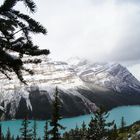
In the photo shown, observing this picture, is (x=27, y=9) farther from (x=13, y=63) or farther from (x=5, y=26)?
(x=13, y=63)

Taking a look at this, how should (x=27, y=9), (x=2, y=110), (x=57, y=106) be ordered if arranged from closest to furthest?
1. (x=27, y=9)
2. (x=2, y=110)
3. (x=57, y=106)

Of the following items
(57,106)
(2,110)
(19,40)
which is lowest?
(2,110)

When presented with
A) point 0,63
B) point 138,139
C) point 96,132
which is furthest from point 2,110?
point 96,132

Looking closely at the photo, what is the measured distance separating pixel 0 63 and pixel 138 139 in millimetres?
27682

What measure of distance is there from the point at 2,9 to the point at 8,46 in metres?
0.70

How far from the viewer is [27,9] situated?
23.7 ft

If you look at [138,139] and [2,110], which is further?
[138,139]

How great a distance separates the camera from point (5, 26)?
24.4 feet

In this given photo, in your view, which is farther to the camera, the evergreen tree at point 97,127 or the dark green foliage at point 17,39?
the evergreen tree at point 97,127

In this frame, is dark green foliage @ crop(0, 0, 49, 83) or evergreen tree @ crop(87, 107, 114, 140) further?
evergreen tree @ crop(87, 107, 114, 140)

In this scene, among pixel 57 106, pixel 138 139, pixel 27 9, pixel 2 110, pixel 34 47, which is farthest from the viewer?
pixel 57 106

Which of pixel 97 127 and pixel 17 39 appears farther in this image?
pixel 97 127

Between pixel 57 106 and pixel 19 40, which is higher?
pixel 57 106

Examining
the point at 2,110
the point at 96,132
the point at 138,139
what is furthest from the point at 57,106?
the point at 2,110
